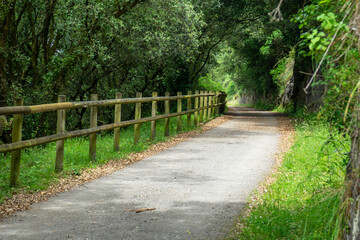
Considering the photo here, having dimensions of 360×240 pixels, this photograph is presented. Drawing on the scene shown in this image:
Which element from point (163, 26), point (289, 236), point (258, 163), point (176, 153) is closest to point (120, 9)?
point (163, 26)

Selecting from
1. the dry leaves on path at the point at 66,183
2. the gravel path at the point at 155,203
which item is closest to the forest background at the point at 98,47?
the gravel path at the point at 155,203

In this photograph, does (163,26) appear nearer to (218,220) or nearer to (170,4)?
(170,4)

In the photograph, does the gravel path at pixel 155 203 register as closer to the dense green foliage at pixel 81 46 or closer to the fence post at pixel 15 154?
the fence post at pixel 15 154

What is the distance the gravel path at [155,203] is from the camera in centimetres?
455

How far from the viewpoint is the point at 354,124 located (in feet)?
10.1

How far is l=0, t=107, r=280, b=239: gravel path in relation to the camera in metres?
4.55

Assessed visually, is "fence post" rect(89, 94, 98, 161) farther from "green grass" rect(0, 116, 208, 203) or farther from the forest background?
the forest background

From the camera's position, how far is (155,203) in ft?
18.6

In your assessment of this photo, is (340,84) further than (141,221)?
No

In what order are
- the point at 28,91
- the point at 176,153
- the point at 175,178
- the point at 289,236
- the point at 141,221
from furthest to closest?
1. the point at 28,91
2. the point at 176,153
3. the point at 175,178
4. the point at 141,221
5. the point at 289,236

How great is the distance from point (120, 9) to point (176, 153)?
226 inches

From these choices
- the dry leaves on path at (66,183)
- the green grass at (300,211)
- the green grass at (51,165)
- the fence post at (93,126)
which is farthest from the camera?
the fence post at (93,126)

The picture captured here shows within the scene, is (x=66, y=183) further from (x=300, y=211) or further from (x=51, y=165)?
(x=300, y=211)

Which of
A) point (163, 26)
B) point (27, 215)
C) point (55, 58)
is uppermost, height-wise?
point (163, 26)
